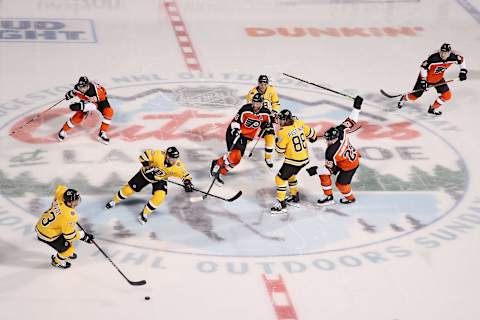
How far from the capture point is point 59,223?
7.66 meters

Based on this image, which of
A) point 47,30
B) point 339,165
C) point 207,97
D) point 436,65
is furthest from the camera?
point 47,30

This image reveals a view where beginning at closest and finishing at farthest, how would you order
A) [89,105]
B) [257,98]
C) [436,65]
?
[257,98] < [89,105] < [436,65]

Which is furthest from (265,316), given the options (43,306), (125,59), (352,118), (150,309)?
(125,59)

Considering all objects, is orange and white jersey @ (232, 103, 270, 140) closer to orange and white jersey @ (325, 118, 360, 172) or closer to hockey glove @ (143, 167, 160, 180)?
orange and white jersey @ (325, 118, 360, 172)

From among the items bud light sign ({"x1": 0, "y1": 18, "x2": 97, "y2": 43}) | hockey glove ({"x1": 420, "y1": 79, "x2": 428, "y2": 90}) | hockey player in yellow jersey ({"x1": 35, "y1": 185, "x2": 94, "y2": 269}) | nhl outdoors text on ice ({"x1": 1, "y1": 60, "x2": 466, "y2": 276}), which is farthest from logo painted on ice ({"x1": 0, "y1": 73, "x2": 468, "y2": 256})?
bud light sign ({"x1": 0, "y1": 18, "x2": 97, "y2": 43})

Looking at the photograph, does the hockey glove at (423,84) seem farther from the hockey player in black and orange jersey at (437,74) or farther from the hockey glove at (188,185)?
the hockey glove at (188,185)

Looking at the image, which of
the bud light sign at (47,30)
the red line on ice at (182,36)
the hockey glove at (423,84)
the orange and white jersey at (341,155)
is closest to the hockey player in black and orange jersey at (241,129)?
the orange and white jersey at (341,155)

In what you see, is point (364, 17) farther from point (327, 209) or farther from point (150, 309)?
point (150, 309)

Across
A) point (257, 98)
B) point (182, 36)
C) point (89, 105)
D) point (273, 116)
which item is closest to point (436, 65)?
point (273, 116)

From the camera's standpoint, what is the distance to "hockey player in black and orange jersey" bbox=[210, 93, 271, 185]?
9586mm

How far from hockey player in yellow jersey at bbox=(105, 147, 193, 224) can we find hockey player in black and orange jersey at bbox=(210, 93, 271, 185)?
0.87m

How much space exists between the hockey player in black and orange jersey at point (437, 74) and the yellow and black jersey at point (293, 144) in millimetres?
3039

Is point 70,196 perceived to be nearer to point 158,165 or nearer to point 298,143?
point 158,165

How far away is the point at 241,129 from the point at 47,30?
16.5 feet
